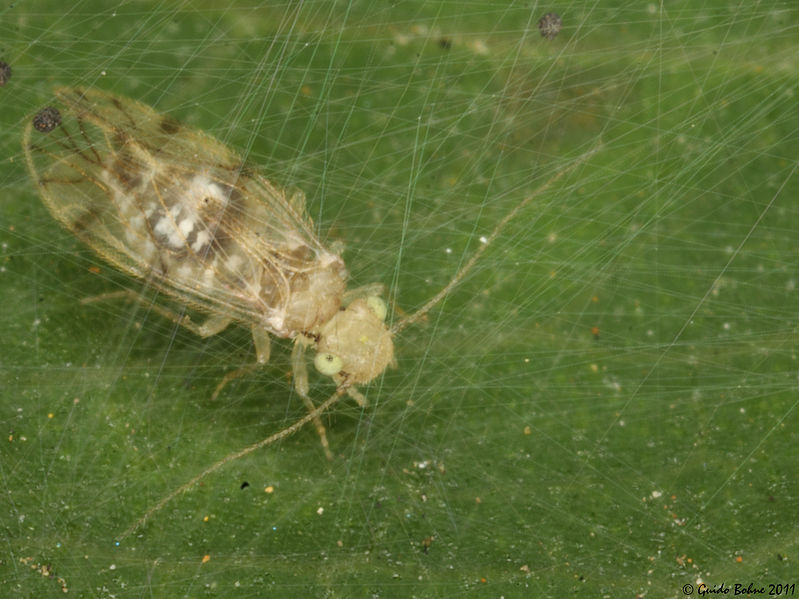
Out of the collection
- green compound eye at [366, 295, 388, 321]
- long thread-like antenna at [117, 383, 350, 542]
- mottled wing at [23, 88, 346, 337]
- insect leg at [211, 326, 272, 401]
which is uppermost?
mottled wing at [23, 88, 346, 337]

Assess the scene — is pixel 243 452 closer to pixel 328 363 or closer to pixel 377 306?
pixel 328 363

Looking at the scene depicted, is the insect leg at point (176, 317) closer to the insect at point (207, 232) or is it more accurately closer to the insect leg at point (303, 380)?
the insect at point (207, 232)

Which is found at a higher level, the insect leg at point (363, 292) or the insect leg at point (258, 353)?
the insect leg at point (363, 292)

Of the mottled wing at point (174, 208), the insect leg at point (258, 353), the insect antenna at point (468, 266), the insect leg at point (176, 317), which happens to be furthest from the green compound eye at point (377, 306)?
the insect leg at point (176, 317)

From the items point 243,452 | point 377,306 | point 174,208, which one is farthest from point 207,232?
point 243,452

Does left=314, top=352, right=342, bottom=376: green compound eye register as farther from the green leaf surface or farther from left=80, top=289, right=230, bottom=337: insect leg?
left=80, top=289, right=230, bottom=337: insect leg

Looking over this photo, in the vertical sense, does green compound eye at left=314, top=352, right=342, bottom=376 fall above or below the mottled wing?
below

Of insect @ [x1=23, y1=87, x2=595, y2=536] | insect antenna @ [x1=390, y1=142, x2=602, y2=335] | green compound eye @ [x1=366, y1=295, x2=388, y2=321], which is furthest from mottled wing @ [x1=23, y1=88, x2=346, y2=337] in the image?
insect antenna @ [x1=390, y1=142, x2=602, y2=335]

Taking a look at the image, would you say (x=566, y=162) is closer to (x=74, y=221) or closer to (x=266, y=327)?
(x=266, y=327)
